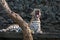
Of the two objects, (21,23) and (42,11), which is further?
(42,11)

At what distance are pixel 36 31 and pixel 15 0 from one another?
10.1 ft

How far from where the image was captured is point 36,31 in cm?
579

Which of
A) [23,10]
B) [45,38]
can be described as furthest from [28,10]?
[45,38]

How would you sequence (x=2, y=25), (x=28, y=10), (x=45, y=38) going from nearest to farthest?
(x=45, y=38), (x=2, y=25), (x=28, y=10)

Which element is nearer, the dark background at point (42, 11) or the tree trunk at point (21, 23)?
the tree trunk at point (21, 23)

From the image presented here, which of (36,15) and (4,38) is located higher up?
(36,15)

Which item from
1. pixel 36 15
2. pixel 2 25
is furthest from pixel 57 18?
pixel 36 15

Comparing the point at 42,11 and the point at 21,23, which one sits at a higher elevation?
the point at 42,11

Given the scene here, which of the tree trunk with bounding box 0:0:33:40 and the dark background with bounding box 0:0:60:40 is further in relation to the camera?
the dark background with bounding box 0:0:60:40

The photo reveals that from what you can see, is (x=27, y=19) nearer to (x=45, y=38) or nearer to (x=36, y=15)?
(x=36, y=15)

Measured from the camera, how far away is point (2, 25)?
764 centimetres

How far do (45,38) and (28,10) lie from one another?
8.83 feet

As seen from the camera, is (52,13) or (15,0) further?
(15,0)

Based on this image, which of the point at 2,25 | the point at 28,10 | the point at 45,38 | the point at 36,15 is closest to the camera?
the point at 45,38
